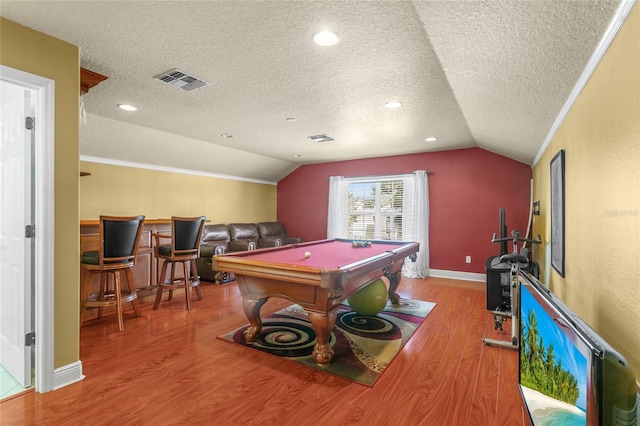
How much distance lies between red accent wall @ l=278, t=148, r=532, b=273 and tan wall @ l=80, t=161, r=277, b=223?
2.66 metres

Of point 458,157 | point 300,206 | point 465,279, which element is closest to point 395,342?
point 465,279

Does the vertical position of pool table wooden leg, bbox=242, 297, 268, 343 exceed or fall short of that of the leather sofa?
it falls short

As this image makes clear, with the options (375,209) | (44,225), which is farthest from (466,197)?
(44,225)

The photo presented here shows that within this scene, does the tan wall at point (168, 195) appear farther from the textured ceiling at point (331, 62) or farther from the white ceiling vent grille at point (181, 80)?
the white ceiling vent grille at point (181, 80)

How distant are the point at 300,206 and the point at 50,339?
573 centimetres

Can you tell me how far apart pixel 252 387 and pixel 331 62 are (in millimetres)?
2410

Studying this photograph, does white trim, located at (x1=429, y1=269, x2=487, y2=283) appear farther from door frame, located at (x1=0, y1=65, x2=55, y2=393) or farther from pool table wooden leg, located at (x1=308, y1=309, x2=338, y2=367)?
door frame, located at (x1=0, y1=65, x2=55, y2=393)

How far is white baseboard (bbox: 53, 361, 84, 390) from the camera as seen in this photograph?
2043 millimetres

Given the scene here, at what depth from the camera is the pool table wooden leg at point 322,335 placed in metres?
2.36

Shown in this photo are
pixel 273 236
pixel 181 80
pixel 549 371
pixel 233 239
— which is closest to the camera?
pixel 549 371

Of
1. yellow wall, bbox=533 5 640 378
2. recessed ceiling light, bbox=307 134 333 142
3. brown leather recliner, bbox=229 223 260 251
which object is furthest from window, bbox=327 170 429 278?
yellow wall, bbox=533 5 640 378

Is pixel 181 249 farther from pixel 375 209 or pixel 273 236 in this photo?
pixel 375 209

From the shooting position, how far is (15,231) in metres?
2.12

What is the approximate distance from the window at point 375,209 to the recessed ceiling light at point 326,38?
174 inches
